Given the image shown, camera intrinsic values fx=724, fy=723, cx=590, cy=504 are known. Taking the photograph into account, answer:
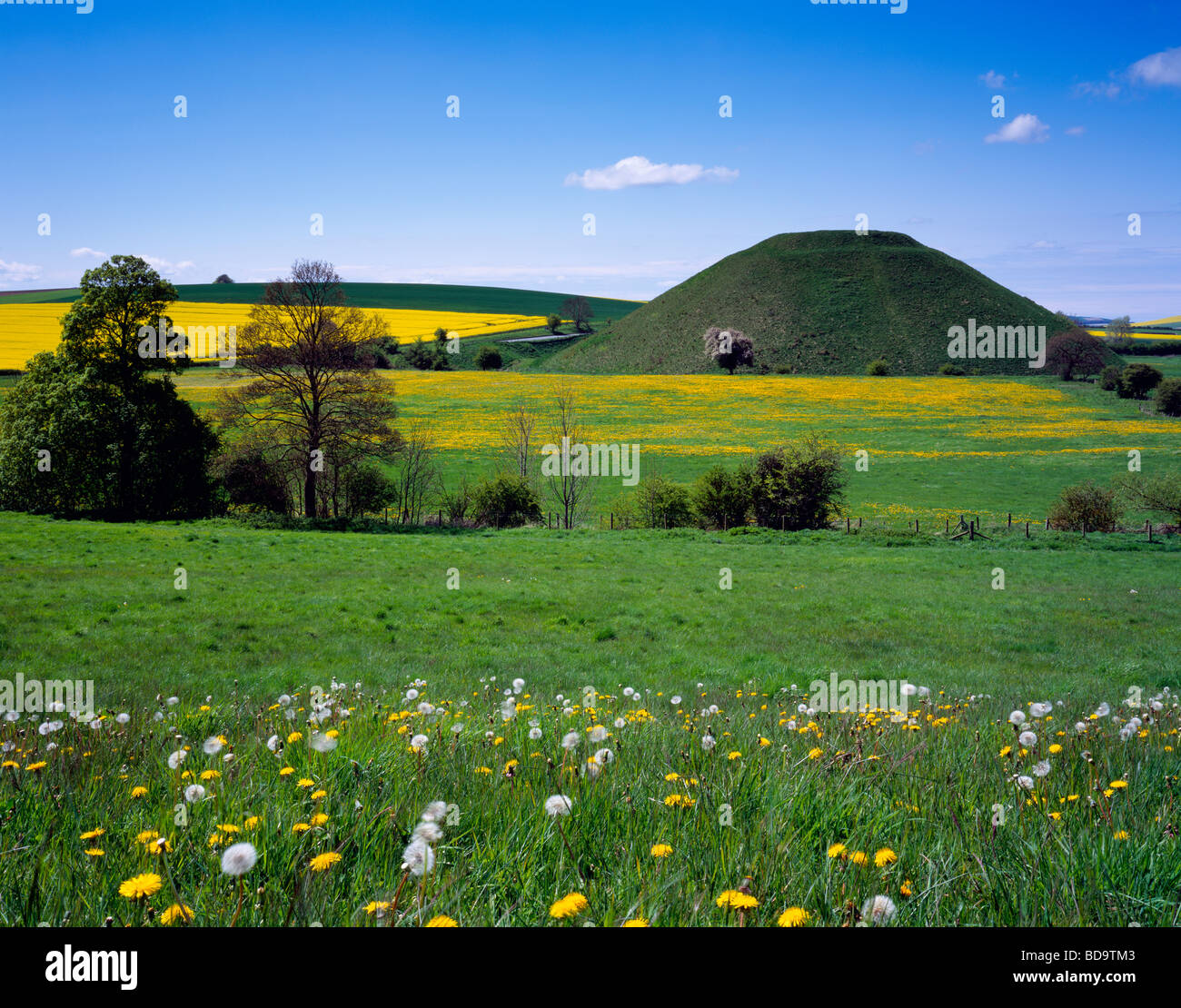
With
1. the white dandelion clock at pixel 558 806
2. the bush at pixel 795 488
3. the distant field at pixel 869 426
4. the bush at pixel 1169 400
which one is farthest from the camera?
the bush at pixel 1169 400

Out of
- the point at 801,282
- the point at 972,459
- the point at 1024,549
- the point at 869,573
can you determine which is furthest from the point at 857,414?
the point at 801,282

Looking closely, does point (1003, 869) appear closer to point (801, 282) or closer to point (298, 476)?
point (298, 476)

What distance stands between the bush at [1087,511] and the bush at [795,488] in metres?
11.6

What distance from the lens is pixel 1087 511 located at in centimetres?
3897

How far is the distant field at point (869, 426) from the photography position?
54.0m

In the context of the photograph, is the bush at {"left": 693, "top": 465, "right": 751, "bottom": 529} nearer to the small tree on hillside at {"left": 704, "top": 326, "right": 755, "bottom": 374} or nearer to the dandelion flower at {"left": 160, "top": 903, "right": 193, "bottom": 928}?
the dandelion flower at {"left": 160, "top": 903, "right": 193, "bottom": 928}

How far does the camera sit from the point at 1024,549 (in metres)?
35.6

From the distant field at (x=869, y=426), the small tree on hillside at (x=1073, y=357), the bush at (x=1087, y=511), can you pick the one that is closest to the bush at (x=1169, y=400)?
the distant field at (x=869, y=426)

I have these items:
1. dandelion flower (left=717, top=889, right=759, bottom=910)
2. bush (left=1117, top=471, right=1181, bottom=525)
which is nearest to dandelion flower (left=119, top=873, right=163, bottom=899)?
dandelion flower (left=717, top=889, right=759, bottom=910)

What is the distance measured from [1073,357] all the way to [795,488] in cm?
9818

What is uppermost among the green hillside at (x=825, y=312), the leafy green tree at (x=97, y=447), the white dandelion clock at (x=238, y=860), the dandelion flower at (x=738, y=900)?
the green hillside at (x=825, y=312)

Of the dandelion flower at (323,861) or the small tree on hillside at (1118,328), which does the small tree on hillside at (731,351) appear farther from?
the dandelion flower at (323,861)

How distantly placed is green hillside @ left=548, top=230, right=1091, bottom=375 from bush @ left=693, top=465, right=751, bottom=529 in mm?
87126
